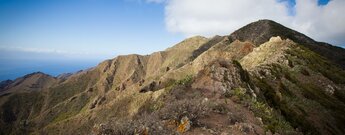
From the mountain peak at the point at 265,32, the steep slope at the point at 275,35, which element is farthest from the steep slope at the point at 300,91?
Answer: the mountain peak at the point at 265,32

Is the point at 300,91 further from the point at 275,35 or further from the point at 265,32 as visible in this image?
the point at 265,32

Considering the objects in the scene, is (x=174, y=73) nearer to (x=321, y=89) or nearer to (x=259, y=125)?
(x=321, y=89)

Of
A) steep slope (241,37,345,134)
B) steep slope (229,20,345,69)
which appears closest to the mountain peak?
steep slope (229,20,345,69)

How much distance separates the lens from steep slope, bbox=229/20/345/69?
134 meters

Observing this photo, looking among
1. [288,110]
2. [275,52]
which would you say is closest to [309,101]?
[288,110]

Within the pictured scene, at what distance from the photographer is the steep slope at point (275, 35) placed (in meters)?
134

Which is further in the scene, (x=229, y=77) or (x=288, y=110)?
(x=288, y=110)

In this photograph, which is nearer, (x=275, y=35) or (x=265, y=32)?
(x=275, y=35)

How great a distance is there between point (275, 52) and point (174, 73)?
252ft

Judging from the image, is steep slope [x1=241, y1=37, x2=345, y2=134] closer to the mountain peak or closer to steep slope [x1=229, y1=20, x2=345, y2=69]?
steep slope [x1=229, y1=20, x2=345, y2=69]

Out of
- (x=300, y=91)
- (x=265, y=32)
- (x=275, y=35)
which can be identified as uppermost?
(x=265, y=32)

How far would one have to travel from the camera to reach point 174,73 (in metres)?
128

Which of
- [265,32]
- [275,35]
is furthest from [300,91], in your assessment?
[265,32]

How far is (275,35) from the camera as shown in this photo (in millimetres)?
134500
